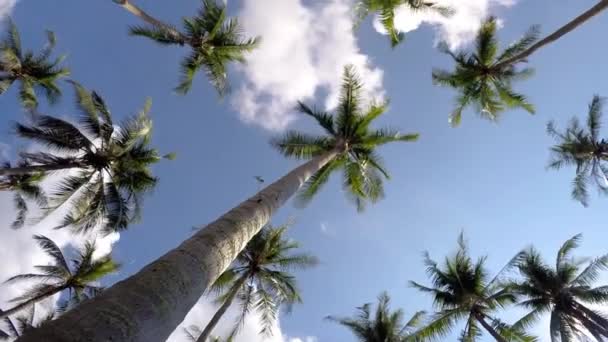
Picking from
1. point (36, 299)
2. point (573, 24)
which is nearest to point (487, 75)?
point (573, 24)

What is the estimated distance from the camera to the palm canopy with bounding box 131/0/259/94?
1529 centimetres

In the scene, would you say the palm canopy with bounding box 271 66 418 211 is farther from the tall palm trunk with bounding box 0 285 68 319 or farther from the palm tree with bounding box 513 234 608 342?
the tall palm trunk with bounding box 0 285 68 319

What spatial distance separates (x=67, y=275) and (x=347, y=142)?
15.3 meters

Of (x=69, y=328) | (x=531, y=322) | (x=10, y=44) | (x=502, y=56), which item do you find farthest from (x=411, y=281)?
(x=10, y=44)

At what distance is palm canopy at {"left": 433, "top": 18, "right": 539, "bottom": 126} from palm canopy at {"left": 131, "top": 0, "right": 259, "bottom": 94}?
944 cm

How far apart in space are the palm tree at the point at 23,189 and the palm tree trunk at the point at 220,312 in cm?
1335

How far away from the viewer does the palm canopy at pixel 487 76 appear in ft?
54.6

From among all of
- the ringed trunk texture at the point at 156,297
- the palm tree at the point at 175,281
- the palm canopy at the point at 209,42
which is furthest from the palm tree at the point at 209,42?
the ringed trunk texture at the point at 156,297

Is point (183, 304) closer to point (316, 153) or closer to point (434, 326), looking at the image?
point (316, 153)

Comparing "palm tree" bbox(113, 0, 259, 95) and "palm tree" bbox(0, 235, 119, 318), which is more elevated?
"palm tree" bbox(113, 0, 259, 95)

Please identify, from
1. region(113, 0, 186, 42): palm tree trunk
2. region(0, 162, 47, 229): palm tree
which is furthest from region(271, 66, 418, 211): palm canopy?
region(0, 162, 47, 229): palm tree

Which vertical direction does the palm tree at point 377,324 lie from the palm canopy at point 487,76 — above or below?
below

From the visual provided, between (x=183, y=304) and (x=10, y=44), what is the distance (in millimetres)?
22837

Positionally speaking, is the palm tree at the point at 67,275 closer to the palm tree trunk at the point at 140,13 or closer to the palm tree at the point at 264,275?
the palm tree at the point at 264,275
